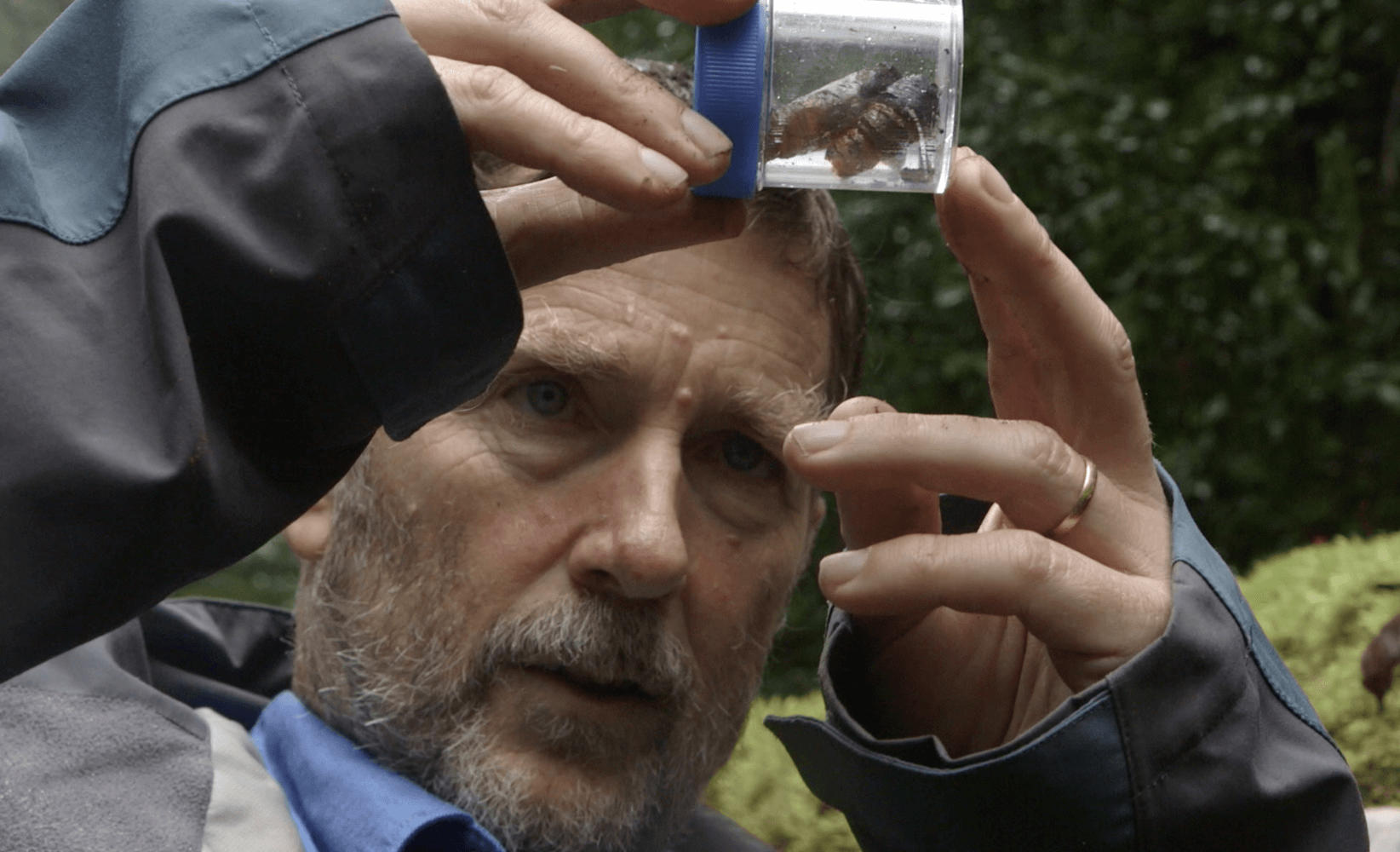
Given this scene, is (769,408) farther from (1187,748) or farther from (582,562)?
(1187,748)

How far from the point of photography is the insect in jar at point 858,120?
4.66 feet

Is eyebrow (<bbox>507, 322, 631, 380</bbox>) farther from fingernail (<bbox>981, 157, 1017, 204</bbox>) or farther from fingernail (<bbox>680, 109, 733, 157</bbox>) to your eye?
fingernail (<bbox>680, 109, 733, 157</bbox>)

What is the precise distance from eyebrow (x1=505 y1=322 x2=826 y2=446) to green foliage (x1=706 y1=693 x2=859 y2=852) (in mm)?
787

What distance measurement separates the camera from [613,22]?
16.9 feet

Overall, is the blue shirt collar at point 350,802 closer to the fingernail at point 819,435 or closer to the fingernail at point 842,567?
the fingernail at point 842,567

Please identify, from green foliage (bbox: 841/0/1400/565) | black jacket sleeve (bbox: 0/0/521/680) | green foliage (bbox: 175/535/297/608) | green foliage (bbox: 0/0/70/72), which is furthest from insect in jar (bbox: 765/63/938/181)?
green foliage (bbox: 175/535/297/608)

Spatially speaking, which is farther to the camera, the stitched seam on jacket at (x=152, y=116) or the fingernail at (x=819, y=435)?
the fingernail at (x=819, y=435)

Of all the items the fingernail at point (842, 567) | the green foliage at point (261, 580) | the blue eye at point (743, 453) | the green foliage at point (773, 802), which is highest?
the fingernail at point (842, 567)

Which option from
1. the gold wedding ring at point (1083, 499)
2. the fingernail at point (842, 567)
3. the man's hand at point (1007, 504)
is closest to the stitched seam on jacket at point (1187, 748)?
the man's hand at point (1007, 504)

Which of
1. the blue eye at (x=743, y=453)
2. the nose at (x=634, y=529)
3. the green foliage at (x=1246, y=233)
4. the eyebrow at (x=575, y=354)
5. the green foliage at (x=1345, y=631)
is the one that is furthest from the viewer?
the green foliage at (x=1246, y=233)

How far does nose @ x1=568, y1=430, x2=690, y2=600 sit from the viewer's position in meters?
1.87

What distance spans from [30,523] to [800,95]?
857 mm

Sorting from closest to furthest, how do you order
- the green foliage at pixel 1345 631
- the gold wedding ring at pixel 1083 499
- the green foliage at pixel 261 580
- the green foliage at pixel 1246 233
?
the gold wedding ring at pixel 1083 499
the green foliage at pixel 1345 631
the green foliage at pixel 1246 233
the green foliage at pixel 261 580

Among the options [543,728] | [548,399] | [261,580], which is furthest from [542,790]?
[261,580]
